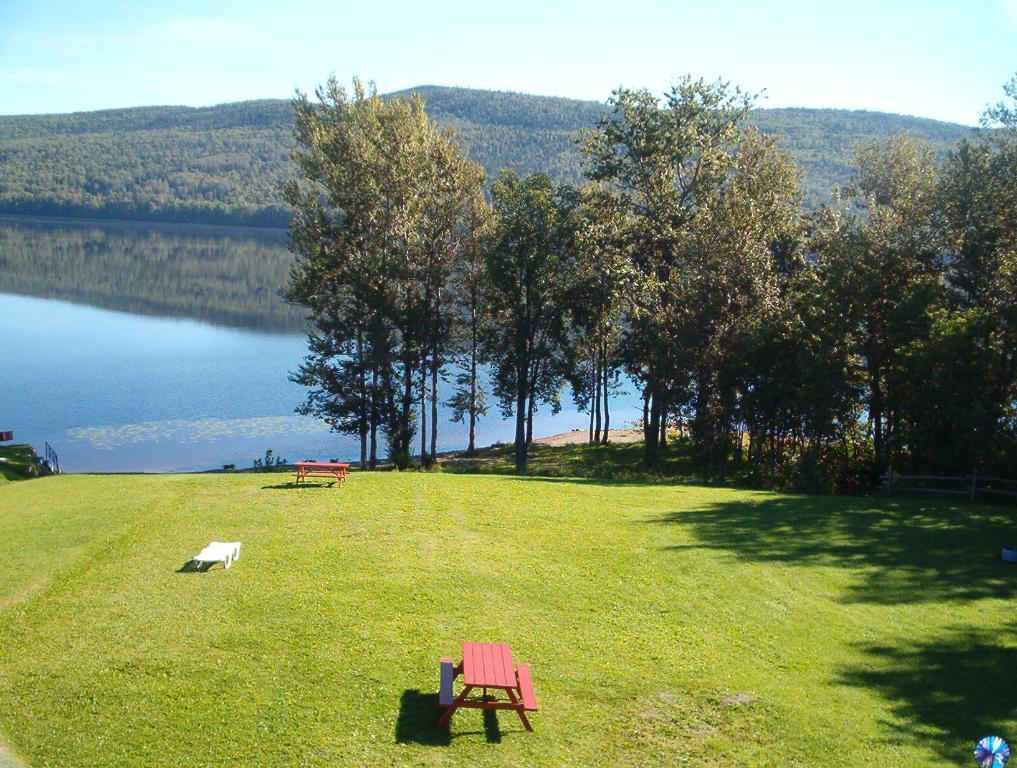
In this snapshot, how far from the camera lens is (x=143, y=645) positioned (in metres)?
12.9

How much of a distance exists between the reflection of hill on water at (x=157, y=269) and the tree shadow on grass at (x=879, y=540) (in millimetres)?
68920

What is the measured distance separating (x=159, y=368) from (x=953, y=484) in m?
57.8

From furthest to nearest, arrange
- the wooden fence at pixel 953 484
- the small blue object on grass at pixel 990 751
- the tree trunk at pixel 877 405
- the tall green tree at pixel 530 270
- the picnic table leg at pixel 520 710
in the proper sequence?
the tall green tree at pixel 530 270 → the tree trunk at pixel 877 405 → the wooden fence at pixel 953 484 → the picnic table leg at pixel 520 710 → the small blue object on grass at pixel 990 751

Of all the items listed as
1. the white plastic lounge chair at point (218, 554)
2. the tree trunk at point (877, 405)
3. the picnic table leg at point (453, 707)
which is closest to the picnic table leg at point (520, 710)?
the picnic table leg at point (453, 707)

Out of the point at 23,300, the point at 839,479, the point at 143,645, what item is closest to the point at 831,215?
the point at 839,479

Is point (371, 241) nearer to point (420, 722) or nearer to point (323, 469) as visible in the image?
point (323, 469)

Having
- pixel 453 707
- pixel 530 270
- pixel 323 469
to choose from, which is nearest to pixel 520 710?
pixel 453 707

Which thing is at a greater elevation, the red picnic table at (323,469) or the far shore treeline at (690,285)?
the far shore treeline at (690,285)

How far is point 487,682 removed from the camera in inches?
427

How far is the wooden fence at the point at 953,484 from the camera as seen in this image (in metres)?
24.8

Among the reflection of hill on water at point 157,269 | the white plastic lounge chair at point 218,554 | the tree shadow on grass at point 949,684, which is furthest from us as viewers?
the reflection of hill on water at point 157,269

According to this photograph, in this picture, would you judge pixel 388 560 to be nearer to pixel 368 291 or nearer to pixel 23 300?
pixel 368 291

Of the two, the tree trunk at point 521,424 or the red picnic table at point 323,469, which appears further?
the tree trunk at point 521,424

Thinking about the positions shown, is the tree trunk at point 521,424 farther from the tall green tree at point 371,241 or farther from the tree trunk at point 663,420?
the tree trunk at point 663,420
